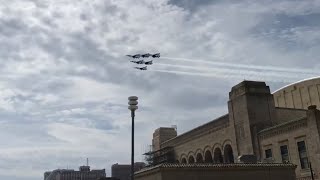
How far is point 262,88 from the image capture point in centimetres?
5431

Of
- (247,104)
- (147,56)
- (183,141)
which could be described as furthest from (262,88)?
(147,56)

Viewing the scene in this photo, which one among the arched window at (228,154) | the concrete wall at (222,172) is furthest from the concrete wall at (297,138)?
the concrete wall at (222,172)

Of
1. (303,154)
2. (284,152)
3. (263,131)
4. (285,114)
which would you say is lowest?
(303,154)

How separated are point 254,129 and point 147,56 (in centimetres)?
3288

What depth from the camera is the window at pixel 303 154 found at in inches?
1725

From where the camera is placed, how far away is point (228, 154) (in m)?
58.8

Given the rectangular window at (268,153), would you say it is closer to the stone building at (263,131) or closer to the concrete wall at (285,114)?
the stone building at (263,131)

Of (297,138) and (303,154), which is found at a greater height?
(297,138)

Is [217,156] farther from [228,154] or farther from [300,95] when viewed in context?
[300,95]

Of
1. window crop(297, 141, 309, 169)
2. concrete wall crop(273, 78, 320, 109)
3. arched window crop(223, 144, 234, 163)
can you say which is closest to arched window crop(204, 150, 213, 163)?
arched window crop(223, 144, 234, 163)

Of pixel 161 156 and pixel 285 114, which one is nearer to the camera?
pixel 285 114

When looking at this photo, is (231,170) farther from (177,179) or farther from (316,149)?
(316,149)

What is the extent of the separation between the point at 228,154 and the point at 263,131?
9789 mm

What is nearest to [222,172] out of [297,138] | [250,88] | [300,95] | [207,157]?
[297,138]
